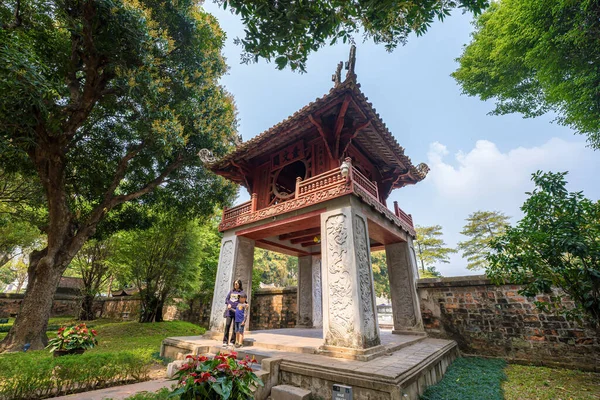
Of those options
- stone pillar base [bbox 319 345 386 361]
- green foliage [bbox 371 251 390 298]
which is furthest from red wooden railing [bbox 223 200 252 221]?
green foliage [bbox 371 251 390 298]

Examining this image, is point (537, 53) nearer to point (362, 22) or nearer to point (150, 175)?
point (362, 22)

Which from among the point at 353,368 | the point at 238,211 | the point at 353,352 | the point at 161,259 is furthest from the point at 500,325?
the point at 161,259

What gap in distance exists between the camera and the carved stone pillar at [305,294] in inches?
427

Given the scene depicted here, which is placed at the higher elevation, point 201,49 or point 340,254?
point 201,49

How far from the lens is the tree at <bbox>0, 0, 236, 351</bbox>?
7.20 metres

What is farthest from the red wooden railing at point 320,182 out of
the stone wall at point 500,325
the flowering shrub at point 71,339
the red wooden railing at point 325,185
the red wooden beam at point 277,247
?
the flowering shrub at point 71,339

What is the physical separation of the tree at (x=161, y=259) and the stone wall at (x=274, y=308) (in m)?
3.62

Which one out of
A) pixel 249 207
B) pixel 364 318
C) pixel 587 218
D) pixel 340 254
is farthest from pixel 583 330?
pixel 249 207

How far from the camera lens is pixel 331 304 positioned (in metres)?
5.74

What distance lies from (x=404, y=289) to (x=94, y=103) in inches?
496

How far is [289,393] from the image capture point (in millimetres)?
4133

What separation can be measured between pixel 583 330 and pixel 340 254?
644cm

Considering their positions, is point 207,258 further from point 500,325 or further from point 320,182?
point 500,325

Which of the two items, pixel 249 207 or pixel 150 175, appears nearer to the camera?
pixel 249 207
